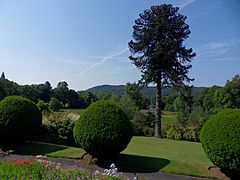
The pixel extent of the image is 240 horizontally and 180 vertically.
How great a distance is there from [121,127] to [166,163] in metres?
2.38

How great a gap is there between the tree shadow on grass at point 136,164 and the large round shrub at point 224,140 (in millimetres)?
2098

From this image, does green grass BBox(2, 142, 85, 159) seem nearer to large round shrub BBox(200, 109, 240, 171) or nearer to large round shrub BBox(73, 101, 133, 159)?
large round shrub BBox(73, 101, 133, 159)

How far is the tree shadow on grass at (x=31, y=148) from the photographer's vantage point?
47.1 feet

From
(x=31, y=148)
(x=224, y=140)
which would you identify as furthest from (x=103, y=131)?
(x=31, y=148)

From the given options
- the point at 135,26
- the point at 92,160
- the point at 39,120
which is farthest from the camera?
the point at 135,26

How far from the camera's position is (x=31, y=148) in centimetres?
1514

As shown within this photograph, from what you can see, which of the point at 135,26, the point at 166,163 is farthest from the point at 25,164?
the point at 135,26

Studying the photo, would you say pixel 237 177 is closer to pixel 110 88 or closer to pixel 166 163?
pixel 166 163

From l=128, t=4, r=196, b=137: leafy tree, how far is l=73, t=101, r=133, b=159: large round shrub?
55.9ft

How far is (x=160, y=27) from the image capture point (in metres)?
29.5

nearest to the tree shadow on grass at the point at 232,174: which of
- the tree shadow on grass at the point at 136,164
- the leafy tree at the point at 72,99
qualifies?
the tree shadow on grass at the point at 136,164

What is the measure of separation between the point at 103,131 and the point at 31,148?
199 inches

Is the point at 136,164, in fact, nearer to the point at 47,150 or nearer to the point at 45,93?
the point at 47,150

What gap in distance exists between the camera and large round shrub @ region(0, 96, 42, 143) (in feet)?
49.6
